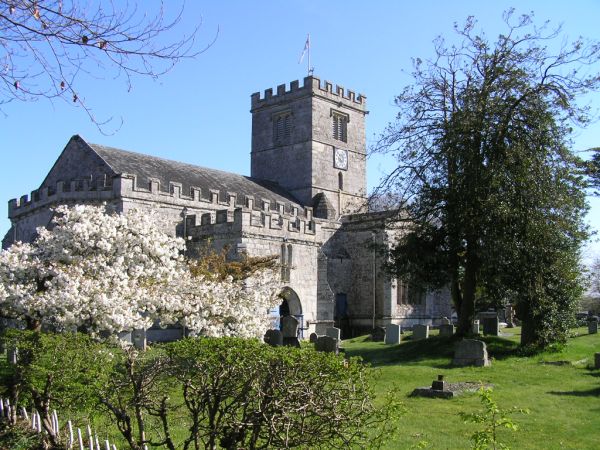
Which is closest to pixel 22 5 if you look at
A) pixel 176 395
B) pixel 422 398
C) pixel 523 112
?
pixel 176 395

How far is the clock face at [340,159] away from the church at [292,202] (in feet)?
0.24

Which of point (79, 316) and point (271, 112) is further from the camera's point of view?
point (271, 112)

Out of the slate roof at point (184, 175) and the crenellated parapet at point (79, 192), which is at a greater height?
the slate roof at point (184, 175)

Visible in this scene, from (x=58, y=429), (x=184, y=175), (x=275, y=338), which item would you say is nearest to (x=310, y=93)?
(x=184, y=175)

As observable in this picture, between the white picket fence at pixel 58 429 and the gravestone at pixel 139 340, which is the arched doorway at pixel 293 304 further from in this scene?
the white picket fence at pixel 58 429

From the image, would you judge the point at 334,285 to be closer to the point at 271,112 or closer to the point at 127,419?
the point at 271,112

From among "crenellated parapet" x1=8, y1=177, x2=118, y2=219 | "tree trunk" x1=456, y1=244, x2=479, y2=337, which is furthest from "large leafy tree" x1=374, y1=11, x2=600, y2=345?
"crenellated parapet" x1=8, y1=177, x2=118, y2=219

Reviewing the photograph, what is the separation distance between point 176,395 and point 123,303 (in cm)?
278

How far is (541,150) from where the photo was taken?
1900 cm

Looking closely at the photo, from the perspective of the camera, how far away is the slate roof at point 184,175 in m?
28.6

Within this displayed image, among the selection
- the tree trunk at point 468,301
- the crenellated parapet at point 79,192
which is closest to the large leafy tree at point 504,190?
the tree trunk at point 468,301

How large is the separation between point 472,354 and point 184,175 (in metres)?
18.9

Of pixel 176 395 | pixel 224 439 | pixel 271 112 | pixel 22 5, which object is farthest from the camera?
pixel 271 112

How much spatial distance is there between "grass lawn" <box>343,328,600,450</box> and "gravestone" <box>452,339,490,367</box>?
0.30m
